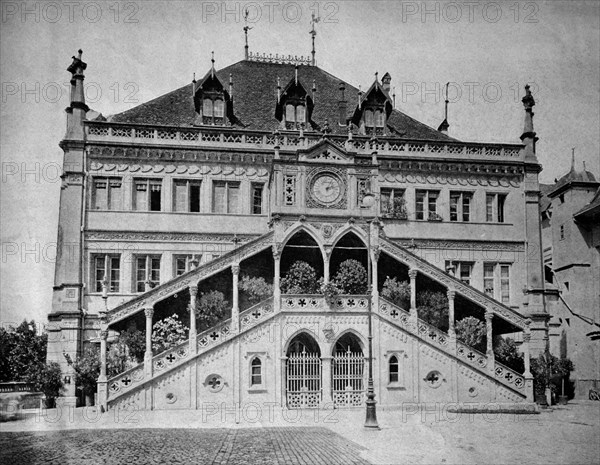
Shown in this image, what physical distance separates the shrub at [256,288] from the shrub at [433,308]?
621 centimetres

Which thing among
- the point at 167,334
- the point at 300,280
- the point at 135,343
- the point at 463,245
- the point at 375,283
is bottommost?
the point at 135,343

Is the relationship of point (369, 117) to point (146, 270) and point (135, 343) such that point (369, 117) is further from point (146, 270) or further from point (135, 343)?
point (135, 343)

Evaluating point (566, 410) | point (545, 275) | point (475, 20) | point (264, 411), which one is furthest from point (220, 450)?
point (545, 275)

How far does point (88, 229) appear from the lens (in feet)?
112

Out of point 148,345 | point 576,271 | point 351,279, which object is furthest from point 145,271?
point 576,271

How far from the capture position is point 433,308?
3219 cm

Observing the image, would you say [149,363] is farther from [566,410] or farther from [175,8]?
[566,410]

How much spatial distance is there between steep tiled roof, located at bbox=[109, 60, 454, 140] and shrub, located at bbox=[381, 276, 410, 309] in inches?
369

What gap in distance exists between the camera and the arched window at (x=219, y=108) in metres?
37.2

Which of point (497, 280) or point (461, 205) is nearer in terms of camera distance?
point (497, 280)

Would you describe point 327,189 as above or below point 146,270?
above

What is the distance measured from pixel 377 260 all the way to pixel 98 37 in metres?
15.6

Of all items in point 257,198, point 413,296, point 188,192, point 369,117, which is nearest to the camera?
point 413,296

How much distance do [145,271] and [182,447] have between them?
15303 mm
